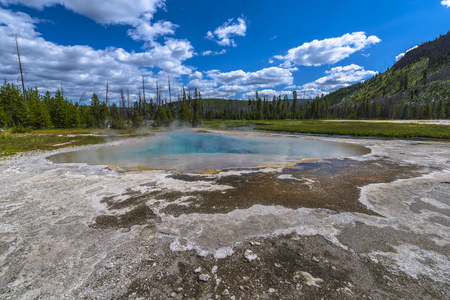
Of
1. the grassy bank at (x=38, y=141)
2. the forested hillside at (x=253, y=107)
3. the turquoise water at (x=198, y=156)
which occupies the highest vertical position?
the forested hillside at (x=253, y=107)

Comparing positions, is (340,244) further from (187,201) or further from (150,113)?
(150,113)

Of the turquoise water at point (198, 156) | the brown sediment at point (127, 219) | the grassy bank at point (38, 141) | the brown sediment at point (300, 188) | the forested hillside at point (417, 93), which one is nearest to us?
the brown sediment at point (127, 219)

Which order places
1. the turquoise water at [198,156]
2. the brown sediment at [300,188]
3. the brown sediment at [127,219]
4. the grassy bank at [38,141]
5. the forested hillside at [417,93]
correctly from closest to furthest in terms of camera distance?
1. the brown sediment at [127,219]
2. the brown sediment at [300,188]
3. the turquoise water at [198,156]
4. the grassy bank at [38,141]
5. the forested hillside at [417,93]

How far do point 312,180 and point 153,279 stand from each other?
8.09m

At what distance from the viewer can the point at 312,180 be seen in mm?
9406

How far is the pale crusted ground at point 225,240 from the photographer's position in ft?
11.1

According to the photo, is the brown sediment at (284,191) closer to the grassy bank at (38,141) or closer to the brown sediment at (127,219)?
the brown sediment at (127,219)

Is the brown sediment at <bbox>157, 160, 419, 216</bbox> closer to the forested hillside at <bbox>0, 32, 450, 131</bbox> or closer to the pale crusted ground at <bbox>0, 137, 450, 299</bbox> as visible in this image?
the pale crusted ground at <bbox>0, 137, 450, 299</bbox>

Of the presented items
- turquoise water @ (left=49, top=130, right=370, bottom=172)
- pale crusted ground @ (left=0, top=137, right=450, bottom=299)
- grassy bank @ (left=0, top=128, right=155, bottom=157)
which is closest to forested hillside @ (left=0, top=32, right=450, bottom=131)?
grassy bank @ (left=0, top=128, right=155, bottom=157)

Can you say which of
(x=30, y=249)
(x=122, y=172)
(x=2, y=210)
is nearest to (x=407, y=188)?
(x=30, y=249)

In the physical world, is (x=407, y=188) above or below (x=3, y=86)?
below

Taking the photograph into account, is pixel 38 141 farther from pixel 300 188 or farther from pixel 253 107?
pixel 253 107

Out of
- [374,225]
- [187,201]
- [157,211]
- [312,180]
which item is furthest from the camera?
[312,180]

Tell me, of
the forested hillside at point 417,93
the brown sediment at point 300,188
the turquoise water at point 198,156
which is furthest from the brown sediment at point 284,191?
the forested hillside at point 417,93
